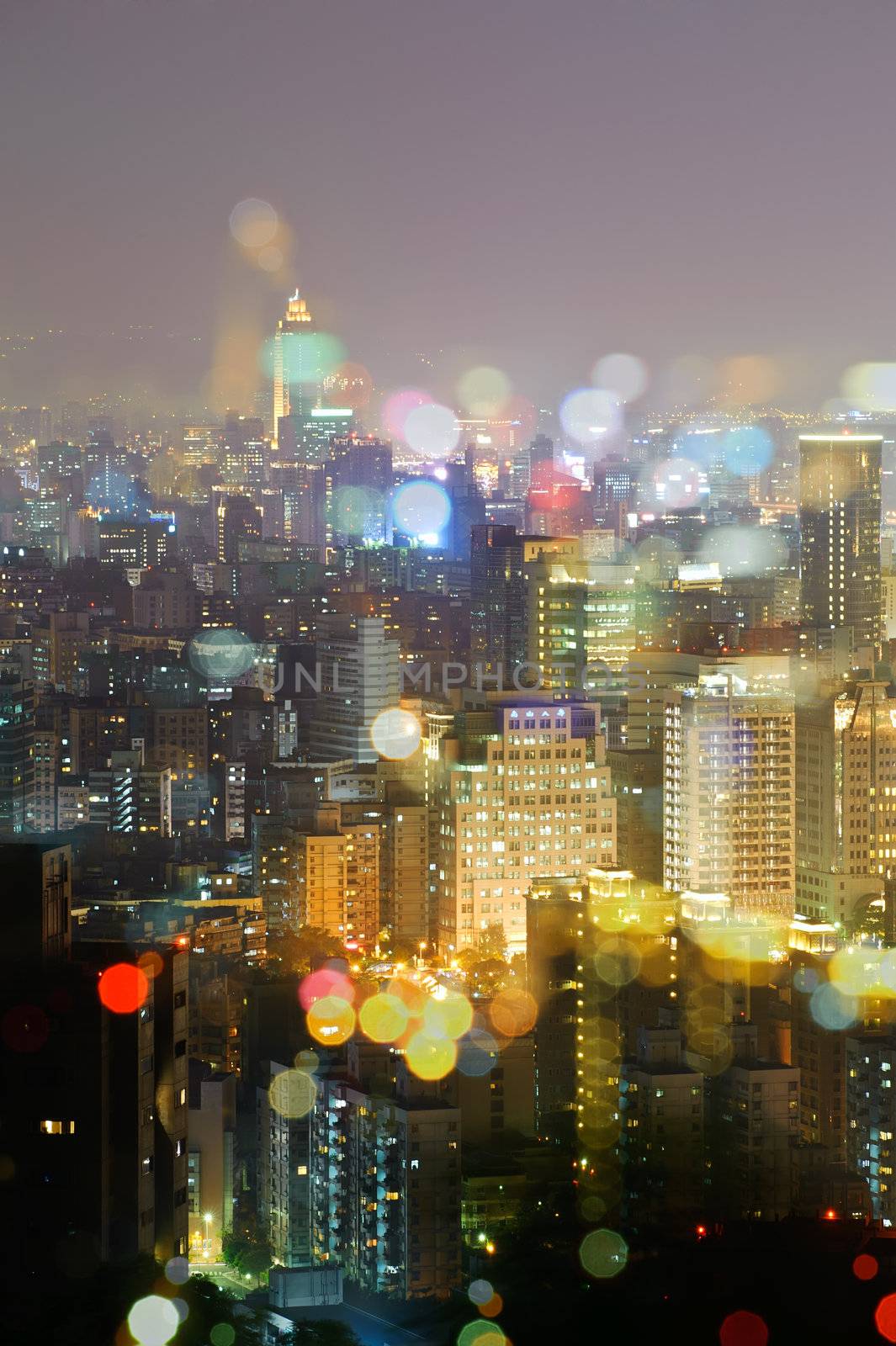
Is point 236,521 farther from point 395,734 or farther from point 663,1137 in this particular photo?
point 663,1137

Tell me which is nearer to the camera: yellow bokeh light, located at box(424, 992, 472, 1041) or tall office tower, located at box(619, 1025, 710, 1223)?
tall office tower, located at box(619, 1025, 710, 1223)

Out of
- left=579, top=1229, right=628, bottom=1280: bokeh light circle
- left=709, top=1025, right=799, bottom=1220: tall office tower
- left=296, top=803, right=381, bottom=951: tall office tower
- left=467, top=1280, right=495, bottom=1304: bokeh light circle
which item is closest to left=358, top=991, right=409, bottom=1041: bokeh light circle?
left=709, top=1025, right=799, bottom=1220: tall office tower

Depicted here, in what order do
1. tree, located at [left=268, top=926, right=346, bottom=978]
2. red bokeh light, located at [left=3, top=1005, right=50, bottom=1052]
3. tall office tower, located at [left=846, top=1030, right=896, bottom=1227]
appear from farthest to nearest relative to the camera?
tree, located at [left=268, top=926, right=346, bottom=978] → tall office tower, located at [left=846, top=1030, right=896, bottom=1227] → red bokeh light, located at [left=3, top=1005, right=50, bottom=1052]

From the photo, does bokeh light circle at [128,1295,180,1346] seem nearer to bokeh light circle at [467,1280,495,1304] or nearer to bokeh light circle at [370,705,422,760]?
bokeh light circle at [467,1280,495,1304]

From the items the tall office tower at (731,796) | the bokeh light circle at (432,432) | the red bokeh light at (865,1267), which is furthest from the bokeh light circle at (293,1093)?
the bokeh light circle at (432,432)

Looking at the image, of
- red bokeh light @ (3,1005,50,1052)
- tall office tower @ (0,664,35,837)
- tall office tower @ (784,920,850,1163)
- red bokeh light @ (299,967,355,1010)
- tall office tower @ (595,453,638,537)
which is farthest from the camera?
tall office tower @ (595,453,638,537)

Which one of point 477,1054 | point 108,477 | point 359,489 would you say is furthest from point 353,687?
point 359,489
